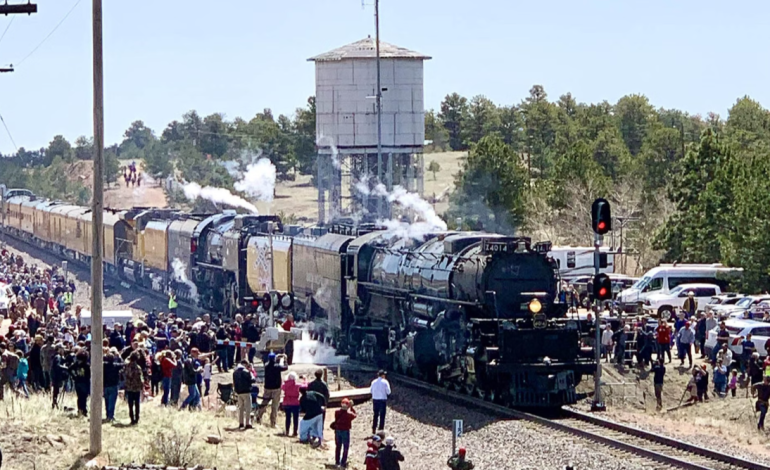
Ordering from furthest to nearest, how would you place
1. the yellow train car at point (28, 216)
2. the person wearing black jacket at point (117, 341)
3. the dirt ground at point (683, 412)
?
1. the yellow train car at point (28, 216)
2. the person wearing black jacket at point (117, 341)
3. the dirt ground at point (683, 412)

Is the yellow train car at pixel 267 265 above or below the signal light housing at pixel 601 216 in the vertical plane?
below

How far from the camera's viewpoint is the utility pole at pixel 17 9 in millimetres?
24266

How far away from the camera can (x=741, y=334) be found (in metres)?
31.3

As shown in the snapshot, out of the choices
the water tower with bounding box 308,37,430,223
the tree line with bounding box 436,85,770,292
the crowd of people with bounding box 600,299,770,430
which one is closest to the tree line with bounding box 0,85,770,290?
the tree line with bounding box 436,85,770,292

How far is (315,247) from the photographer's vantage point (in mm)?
36344

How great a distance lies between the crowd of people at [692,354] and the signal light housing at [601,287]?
384 centimetres

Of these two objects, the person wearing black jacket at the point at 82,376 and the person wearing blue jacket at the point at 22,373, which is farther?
the person wearing blue jacket at the point at 22,373

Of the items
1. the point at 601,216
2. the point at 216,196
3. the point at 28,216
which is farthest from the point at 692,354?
the point at 28,216

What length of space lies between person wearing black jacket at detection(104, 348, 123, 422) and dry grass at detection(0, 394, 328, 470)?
1.01 feet

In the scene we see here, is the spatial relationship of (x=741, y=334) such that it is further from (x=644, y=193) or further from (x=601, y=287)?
(x=644, y=193)

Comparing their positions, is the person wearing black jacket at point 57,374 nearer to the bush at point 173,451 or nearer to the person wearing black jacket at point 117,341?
the bush at point 173,451

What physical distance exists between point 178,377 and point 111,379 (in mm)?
3288

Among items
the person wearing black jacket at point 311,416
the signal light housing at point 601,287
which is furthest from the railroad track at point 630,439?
the person wearing black jacket at point 311,416

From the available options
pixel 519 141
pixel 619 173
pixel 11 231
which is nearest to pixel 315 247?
pixel 619 173
